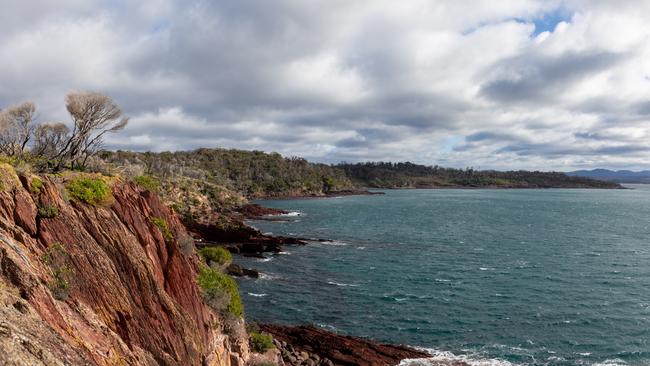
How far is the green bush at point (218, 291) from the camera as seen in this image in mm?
25281

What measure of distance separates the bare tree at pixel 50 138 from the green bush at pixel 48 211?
11631 mm

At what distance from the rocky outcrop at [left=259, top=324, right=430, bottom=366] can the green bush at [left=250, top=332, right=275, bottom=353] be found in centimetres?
236

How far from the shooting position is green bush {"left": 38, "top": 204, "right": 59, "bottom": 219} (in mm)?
15516

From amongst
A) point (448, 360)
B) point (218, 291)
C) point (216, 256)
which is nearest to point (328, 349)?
point (448, 360)

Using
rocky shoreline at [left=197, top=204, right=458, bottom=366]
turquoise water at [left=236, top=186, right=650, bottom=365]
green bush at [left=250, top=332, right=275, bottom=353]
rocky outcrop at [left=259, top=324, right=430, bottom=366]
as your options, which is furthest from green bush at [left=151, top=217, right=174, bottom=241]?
turquoise water at [left=236, top=186, right=650, bottom=365]

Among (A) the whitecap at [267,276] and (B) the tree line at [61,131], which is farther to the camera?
(A) the whitecap at [267,276]

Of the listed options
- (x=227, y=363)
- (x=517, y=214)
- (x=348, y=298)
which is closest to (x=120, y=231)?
(x=227, y=363)

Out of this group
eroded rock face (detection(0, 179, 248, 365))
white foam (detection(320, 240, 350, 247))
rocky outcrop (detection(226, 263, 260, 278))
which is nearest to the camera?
eroded rock face (detection(0, 179, 248, 365))

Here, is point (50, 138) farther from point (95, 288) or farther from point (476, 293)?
point (476, 293)

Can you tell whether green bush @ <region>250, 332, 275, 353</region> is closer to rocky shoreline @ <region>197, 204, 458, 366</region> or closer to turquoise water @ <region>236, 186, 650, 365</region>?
rocky shoreline @ <region>197, 204, 458, 366</region>

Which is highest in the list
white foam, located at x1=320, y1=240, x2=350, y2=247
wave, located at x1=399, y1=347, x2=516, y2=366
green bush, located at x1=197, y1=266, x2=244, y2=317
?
green bush, located at x1=197, y1=266, x2=244, y2=317

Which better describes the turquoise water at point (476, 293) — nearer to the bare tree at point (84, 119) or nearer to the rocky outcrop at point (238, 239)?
the rocky outcrop at point (238, 239)

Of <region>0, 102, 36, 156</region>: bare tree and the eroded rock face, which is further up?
<region>0, 102, 36, 156</region>: bare tree

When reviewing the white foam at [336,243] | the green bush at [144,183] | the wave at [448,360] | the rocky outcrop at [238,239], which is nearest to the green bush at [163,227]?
A: the green bush at [144,183]
